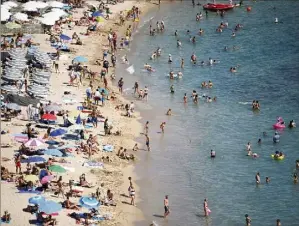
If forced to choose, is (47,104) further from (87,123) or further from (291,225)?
(291,225)

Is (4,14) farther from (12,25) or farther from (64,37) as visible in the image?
(64,37)

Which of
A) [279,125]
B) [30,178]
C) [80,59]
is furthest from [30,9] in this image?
[30,178]

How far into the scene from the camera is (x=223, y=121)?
166 ft

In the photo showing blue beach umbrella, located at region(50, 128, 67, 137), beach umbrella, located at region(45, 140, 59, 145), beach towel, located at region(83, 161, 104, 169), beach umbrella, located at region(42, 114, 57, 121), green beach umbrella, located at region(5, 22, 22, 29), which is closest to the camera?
beach towel, located at region(83, 161, 104, 169)

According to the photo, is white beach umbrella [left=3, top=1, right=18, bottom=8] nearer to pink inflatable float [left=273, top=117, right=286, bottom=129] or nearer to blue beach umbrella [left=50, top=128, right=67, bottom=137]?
blue beach umbrella [left=50, top=128, right=67, bottom=137]

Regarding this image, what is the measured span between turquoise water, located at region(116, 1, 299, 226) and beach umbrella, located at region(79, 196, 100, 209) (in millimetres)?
3261

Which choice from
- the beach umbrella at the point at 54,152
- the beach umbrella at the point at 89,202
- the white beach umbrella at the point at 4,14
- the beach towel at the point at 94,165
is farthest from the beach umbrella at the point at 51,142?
the white beach umbrella at the point at 4,14

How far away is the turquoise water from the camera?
3872 centimetres

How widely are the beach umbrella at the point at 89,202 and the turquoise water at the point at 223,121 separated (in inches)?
128

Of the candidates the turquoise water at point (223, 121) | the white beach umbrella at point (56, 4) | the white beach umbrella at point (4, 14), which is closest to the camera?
the turquoise water at point (223, 121)

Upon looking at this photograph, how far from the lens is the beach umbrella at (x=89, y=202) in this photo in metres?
35.2

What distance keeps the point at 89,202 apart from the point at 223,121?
17706 millimetres

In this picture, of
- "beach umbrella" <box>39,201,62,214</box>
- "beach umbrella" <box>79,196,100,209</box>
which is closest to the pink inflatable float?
"beach umbrella" <box>79,196,100,209</box>

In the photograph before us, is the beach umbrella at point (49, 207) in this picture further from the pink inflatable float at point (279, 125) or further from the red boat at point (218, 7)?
the red boat at point (218, 7)
